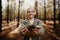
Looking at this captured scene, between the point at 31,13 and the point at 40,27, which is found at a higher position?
the point at 31,13

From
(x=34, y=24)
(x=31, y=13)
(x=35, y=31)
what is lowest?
(x=35, y=31)

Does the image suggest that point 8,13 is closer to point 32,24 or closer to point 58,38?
point 32,24

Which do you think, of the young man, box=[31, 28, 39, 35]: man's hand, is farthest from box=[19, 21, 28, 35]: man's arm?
box=[31, 28, 39, 35]: man's hand

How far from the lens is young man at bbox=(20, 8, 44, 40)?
3072 millimetres

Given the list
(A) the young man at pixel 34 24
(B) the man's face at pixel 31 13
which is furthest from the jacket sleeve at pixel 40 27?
(B) the man's face at pixel 31 13

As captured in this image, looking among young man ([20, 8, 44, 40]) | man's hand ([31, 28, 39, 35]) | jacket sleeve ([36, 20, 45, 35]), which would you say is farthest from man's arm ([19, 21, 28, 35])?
jacket sleeve ([36, 20, 45, 35])

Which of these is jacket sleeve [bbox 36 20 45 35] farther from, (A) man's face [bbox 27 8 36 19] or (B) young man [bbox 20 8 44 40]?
(A) man's face [bbox 27 8 36 19]

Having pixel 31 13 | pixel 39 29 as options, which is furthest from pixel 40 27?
pixel 31 13

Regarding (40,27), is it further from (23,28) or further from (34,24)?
(23,28)

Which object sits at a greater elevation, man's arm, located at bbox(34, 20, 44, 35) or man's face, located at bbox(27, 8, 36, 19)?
man's face, located at bbox(27, 8, 36, 19)

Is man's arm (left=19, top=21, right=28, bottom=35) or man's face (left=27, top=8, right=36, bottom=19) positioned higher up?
man's face (left=27, top=8, right=36, bottom=19)

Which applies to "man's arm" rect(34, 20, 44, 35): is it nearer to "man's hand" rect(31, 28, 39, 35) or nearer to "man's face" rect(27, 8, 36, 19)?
"man's hand" rect(31, 28, 39, 35)

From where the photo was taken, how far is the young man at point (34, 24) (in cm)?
307

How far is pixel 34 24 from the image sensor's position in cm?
309
